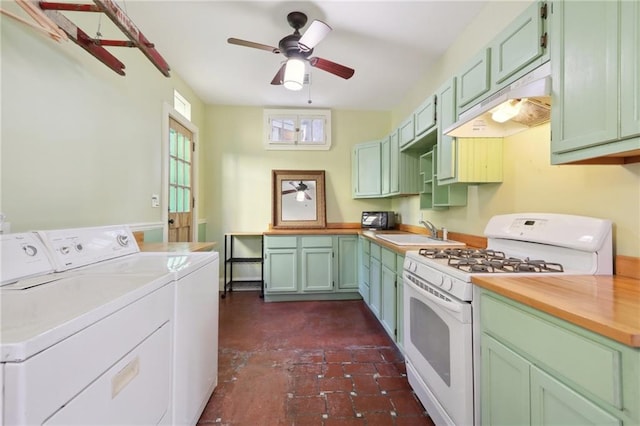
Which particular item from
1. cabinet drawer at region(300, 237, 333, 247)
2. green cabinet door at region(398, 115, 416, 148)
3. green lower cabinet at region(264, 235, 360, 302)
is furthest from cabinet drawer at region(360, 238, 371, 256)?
green cabinet door at region(398, 115, 416, 148)

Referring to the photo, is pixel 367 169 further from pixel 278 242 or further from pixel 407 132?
pixel 278 242

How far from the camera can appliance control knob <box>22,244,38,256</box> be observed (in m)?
1.14

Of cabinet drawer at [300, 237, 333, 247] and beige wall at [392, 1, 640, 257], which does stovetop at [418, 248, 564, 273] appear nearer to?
beige wall at [392, 1, 640, 257]

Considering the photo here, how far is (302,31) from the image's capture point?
2346 millimetres

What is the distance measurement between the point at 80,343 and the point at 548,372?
138 cm

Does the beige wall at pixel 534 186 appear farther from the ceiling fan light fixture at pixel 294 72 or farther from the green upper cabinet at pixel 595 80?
the ceiling fan light fixture at pixel 294 72

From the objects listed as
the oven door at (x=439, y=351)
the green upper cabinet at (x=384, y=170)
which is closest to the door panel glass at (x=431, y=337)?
the oven door at (x=439, y=351)

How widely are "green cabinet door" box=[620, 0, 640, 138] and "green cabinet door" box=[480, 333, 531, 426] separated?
2.84 feet

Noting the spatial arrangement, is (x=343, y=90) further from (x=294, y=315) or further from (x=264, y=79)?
(x=294, y=315)

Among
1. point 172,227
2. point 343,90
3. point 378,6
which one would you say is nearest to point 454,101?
point 378,6

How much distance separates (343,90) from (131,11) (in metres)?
2.22

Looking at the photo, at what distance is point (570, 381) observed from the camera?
821 mm

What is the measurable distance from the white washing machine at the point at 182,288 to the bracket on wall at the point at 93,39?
3.04ft

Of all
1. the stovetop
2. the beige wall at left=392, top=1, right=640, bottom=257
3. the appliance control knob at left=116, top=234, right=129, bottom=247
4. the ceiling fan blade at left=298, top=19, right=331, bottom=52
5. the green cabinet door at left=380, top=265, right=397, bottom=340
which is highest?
the ceiling fan blade at left=298, top=19, right=331, bottom=52
